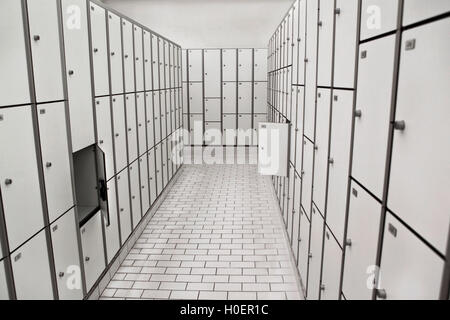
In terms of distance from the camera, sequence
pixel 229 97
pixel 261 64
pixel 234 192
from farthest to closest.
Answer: pixel 229 97, pixel 261 64, pixel 234 192

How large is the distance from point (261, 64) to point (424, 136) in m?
11.3

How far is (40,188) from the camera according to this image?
2947 mm

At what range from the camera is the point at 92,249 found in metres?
4.04

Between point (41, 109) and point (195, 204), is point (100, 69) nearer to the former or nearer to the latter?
point (41, 109)

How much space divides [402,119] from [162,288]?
3.63 meters

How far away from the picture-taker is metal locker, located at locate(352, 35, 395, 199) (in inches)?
75.1

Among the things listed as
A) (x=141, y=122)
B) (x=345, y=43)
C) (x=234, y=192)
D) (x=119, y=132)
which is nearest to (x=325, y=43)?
(x=345, y=43)

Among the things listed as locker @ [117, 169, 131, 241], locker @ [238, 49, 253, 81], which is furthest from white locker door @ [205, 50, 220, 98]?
locker @ [117, 169, 131, 241]

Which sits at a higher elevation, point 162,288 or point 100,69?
point 100,69

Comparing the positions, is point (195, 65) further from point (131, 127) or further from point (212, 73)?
point (131, 127)

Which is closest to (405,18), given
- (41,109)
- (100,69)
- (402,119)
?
(402,119)

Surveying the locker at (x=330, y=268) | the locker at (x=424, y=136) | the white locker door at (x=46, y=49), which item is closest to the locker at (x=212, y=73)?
the white locker door at (x=46, y=49)

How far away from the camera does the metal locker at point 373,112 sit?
1907 millimetres

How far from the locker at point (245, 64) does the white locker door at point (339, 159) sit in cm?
979
